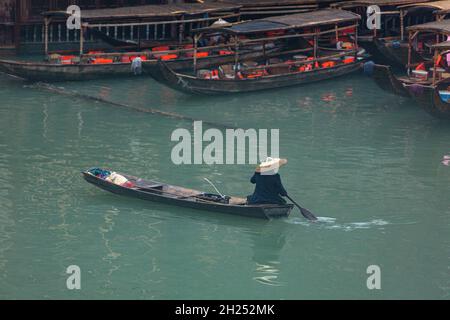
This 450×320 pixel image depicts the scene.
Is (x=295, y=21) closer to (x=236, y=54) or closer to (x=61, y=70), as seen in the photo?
(x=236, y=54)

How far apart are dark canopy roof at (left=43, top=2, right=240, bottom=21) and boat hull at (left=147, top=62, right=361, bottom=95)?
309 cm

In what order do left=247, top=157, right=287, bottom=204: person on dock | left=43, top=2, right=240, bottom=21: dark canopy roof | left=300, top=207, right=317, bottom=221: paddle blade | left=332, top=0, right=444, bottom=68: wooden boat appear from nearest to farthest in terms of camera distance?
left=247, top=157, right=287, bottom=204: person on dock → left=300, top=207, right=317, bottom=221: paddle blade → left=43, top=2, right=240, bottom=21: dark canopy roof → left=332, top=0, right=444, bottom=68: wooden boat

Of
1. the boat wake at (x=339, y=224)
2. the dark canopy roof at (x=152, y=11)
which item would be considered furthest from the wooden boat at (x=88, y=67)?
the boat wake at (x=339, y=224)

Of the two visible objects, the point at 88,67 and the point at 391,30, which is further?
the point at 391,30

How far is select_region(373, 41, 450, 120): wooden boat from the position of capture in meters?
Result: 26.0

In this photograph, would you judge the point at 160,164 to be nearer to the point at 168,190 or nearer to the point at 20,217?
the point at 168,190

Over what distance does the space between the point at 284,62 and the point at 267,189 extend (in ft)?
41.7

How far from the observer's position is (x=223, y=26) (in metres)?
29.1

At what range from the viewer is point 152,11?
30.5 meters

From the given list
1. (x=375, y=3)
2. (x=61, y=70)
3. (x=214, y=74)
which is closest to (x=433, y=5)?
(x=375, y=3)

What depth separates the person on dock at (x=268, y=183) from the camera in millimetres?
18406

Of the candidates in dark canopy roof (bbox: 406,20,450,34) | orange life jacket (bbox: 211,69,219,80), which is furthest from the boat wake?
orange life jacket (bbox: 211,69,219,80)

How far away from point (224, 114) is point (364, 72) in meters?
6.25

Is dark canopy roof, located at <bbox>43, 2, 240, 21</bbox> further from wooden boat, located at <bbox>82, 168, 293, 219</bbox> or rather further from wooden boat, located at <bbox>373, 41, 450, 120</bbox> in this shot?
wooden boat, located at <bbox>82, 168, 293, 219</bbox>
